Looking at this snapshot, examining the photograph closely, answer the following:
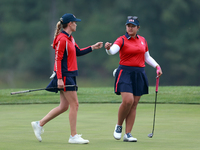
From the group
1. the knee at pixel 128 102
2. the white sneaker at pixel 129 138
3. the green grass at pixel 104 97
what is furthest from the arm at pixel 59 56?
the green grass at pixel 104 97

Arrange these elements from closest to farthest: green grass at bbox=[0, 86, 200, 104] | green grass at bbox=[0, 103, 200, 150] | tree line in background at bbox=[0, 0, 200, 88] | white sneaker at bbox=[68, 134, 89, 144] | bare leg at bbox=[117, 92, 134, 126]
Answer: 1. green grass at bbox=[0, 103, 200, 150]
2. white sneaker at bbox=[68, 134, 89, 144]
3. bare leg at bbox=[117, 92, 134, 126]
4. green grass at bbox=[0, 86, 200, 104]
5. tree line in background at bbox=[0, 0, 200, 88]

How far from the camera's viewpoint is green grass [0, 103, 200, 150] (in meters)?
5.25

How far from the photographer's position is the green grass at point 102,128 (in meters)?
5.25

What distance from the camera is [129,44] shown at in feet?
18.7

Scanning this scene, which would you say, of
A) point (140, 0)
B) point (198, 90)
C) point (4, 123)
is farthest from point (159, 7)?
point (4, 123)

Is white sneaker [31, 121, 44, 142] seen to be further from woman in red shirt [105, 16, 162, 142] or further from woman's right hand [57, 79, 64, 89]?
woman in red shirt [105, 16, 162, 142]

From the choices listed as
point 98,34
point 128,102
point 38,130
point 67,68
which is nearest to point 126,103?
point 128,102

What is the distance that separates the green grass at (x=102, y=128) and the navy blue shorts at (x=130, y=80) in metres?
0.61

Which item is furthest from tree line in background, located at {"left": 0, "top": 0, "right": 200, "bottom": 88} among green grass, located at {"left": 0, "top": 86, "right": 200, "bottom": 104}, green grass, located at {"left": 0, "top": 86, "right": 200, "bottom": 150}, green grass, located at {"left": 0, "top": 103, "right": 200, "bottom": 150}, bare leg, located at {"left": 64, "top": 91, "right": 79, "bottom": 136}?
bare leg, located at {"left": 64, "top": 91, "right": 79, "bottom": 136}

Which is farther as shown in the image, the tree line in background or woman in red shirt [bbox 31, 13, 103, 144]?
the tree line in background

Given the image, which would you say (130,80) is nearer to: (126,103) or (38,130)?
(126,103)

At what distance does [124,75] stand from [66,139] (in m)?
1.04

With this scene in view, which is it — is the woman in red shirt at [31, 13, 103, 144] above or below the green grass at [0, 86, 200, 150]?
above

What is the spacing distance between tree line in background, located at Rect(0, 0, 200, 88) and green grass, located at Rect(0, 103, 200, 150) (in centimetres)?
2333
